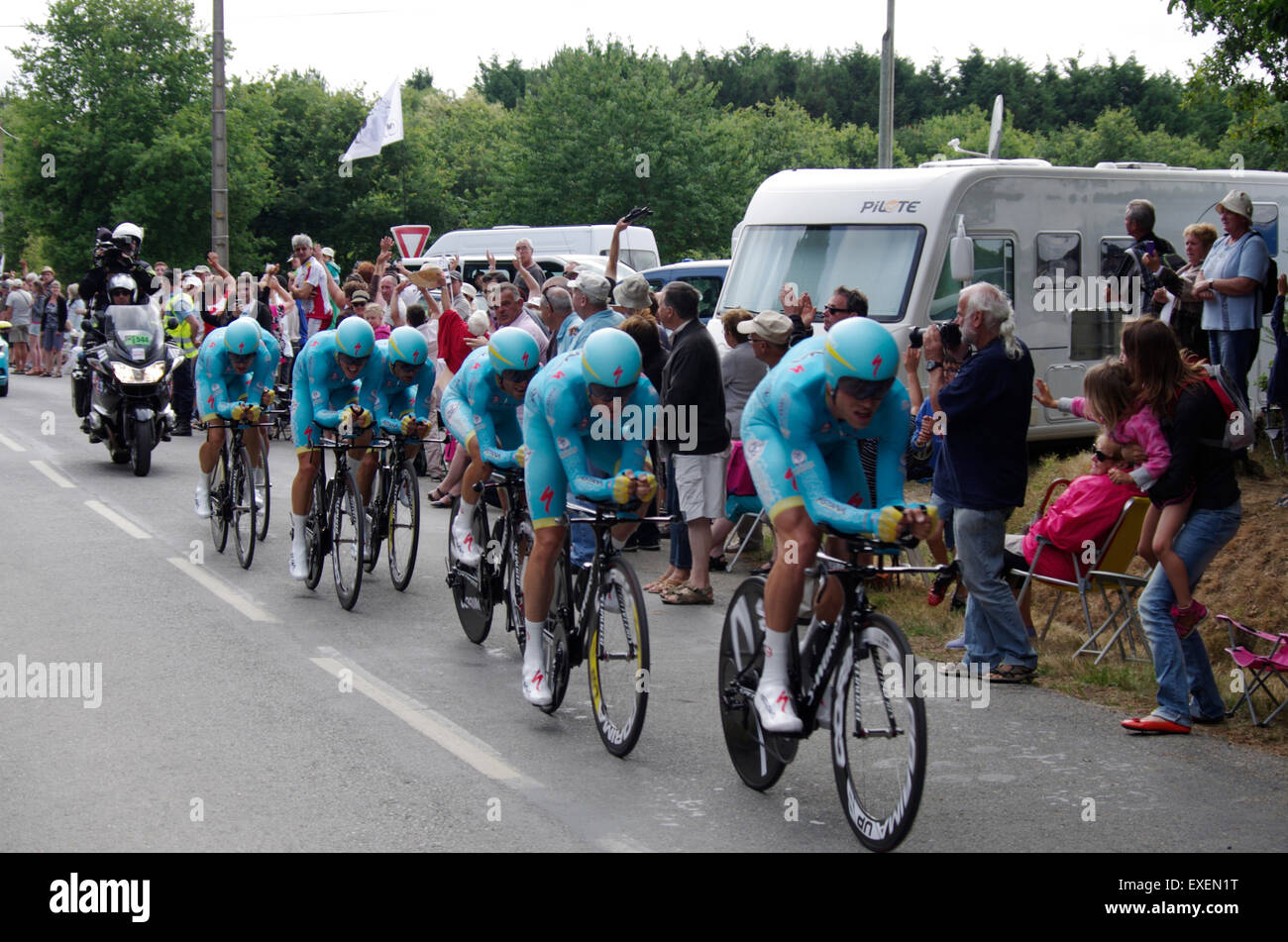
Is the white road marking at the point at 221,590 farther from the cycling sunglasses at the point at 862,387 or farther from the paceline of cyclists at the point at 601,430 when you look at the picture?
the cycling sunglasses at the point at 862,387

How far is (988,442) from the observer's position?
8.38m

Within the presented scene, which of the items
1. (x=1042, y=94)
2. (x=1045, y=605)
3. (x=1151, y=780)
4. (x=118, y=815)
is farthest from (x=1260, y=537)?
(x=1042, y=94)

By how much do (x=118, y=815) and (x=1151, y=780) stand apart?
4.37m

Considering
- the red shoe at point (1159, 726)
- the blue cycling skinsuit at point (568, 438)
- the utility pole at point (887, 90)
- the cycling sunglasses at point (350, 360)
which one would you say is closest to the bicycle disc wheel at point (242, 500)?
the cycling sunglasses at point (350, 360)

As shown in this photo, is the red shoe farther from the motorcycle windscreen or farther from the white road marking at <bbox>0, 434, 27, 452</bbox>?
the white road marking at <bbox>0, 434, 27, 452</bbox>

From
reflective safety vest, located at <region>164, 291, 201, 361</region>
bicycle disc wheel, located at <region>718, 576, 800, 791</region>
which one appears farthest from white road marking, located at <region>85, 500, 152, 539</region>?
bicycle disc wheel, located at <region>718, 576, 800, 791</region>

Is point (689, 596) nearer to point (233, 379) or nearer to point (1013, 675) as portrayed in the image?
point (1013, 675)

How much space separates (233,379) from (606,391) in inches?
247

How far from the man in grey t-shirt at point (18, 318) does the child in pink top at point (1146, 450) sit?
29826mm

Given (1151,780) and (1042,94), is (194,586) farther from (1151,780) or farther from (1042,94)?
(1042,94)

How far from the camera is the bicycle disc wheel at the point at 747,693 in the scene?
6.44 m

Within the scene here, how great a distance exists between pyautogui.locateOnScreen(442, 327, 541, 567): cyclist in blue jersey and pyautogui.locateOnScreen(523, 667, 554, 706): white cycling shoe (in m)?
1.22

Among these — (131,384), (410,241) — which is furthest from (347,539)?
(410,241)

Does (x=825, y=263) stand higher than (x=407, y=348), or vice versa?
(x=825, y=263)
